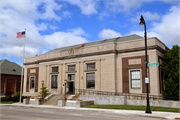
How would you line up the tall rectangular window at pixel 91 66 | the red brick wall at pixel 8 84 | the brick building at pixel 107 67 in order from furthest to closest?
the red brick wall at pixel 8 84 → the tall rectangular window at pixel 91 66 → the brick building at pixel 107 67

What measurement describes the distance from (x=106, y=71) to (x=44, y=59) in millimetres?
15500

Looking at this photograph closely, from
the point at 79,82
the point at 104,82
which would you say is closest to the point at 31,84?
the point at 79,82

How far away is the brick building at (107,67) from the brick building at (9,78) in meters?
19.5

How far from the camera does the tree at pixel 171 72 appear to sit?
87.5 feet

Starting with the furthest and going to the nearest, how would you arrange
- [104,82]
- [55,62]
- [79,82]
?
[55,62], [79,82], [104,82]

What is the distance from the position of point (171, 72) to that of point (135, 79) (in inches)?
219

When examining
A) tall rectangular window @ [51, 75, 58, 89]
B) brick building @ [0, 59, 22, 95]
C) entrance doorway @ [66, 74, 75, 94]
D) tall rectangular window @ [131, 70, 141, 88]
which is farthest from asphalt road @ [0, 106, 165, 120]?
brick building @ [0, 59, 22, 95]

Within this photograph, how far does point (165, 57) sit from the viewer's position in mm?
28562

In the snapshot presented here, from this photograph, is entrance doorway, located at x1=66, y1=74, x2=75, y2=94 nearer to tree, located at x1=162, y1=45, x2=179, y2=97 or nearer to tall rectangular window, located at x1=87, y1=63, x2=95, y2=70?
tall rectangular window, located at x1=87, y1=63, x2=95, y2=70

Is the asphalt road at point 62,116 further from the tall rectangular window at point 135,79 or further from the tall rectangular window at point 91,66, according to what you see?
the tall rectangular window at point 91,66

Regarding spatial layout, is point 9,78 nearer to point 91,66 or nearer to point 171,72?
point 91,66

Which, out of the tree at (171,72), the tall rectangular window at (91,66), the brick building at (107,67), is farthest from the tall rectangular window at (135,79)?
the tall rectangular window at (91,66)

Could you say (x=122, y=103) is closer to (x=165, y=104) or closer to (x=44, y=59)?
(x=165, y=104)

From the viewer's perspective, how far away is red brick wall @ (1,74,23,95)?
2062 inches
